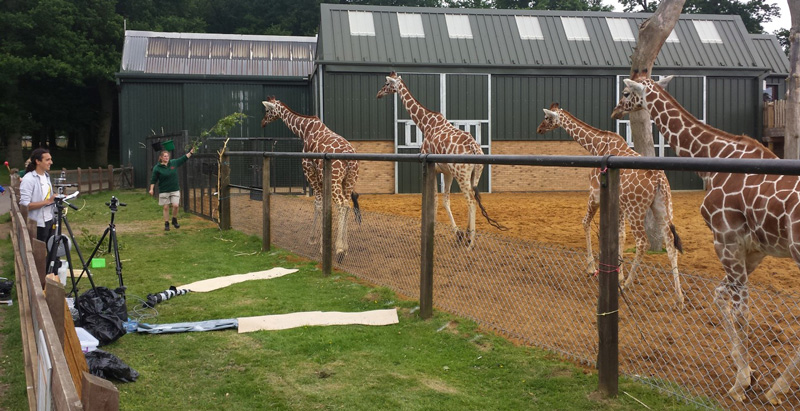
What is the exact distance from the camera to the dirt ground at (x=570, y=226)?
795cm

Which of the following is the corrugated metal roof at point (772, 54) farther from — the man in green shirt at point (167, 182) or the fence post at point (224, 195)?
the man in green shirt at point (167, 182)

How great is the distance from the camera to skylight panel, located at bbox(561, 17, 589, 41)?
24328 millimetres

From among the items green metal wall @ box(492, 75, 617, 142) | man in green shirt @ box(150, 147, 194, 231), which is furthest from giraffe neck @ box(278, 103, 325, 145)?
green metal wall @ box(492, 75, 617, 142)

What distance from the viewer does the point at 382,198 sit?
20.2 meters

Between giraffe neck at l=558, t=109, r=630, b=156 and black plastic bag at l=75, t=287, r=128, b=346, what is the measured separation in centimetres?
558

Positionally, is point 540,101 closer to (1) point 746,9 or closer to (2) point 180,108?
(2) point 180,108

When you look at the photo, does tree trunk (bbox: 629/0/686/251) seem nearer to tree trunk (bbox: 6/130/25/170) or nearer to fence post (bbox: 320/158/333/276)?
fence post (bbox: 320/158/333/276)

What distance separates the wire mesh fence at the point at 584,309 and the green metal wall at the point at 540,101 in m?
13.4

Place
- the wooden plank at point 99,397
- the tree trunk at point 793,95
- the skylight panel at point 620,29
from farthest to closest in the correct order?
the skylight panel at point 620,29, the tree trunk at point 793,95, the wooden plank at point 99,397

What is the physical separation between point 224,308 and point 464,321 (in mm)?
2579

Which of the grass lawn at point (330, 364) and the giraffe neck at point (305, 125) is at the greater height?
the giraffe neck at point (305, 125)

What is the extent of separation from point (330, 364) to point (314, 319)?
1.21 m

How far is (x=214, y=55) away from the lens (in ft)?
93.4

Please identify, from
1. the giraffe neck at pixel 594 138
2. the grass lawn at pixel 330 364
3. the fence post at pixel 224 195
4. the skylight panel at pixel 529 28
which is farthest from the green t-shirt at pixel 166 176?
the skylight panel at pixel 529 28
